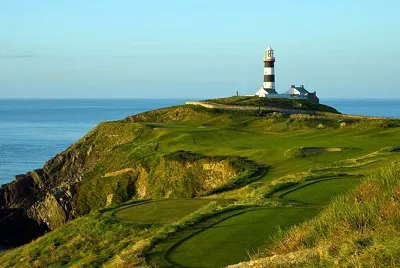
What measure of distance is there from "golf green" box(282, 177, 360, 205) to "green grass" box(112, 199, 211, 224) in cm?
353

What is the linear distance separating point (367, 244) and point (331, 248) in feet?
1.67

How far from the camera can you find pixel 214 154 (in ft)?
123

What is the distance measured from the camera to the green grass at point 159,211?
19.4 m

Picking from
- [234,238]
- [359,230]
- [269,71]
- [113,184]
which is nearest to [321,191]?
[234,238]

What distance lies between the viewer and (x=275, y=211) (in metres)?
16.1

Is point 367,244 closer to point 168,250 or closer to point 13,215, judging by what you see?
point 168,250

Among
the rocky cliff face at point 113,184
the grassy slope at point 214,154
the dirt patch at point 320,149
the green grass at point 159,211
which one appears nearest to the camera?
the grassy slope at point 214,154

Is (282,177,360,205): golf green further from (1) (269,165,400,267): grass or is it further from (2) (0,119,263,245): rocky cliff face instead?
(2) (0,119,263,245): rocky cliff face

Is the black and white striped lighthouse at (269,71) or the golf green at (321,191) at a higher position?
the black and white striped lighthouse at (269,71)

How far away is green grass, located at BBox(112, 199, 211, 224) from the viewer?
19.4 metres

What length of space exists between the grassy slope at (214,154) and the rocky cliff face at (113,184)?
1.52 feet

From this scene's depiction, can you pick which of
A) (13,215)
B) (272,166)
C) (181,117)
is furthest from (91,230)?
(181,117)

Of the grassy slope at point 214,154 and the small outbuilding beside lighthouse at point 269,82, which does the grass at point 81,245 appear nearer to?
the grassy slope at point 214,154

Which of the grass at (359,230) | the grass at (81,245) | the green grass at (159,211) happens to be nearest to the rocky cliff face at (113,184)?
the green grass at (159,211)
